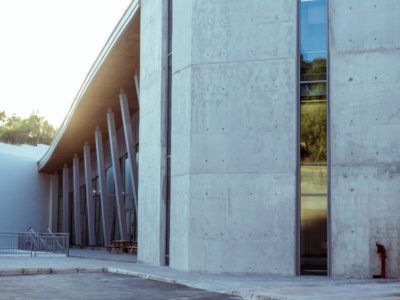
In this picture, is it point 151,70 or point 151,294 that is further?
point 151,70

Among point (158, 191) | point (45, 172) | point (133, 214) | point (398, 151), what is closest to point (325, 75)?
point (398, 151)

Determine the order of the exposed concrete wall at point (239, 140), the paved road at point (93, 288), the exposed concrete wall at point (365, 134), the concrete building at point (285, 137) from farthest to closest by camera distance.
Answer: the exposed concrete wall at point (239, 140) < the concrete building at point (285, 137) < the exposed concrete wall at point (365, 134) < the paved road at point (93, 288)

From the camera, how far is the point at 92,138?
47.6 m

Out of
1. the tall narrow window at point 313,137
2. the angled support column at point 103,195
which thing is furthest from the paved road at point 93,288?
the angled support column at point 103,195

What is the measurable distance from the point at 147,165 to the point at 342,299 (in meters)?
12.9

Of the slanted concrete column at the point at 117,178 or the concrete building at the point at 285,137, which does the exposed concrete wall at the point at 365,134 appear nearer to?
the concrete building at the point at 285,137

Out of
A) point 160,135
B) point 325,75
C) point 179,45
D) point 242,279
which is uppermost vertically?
point 179,45

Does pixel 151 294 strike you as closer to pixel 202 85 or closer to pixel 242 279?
pixel 242 279

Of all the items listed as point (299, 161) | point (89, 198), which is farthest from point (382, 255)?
point (89, 198)

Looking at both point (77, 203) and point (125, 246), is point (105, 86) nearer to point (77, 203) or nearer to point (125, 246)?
point (125, 246)

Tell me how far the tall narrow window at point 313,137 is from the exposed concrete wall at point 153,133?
5378mm

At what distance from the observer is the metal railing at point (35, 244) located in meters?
29.5

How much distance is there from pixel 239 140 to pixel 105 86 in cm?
1530

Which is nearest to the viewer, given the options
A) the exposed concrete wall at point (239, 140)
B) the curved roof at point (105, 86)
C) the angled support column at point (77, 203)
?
the exposed concrete wall at point (239, 140)
